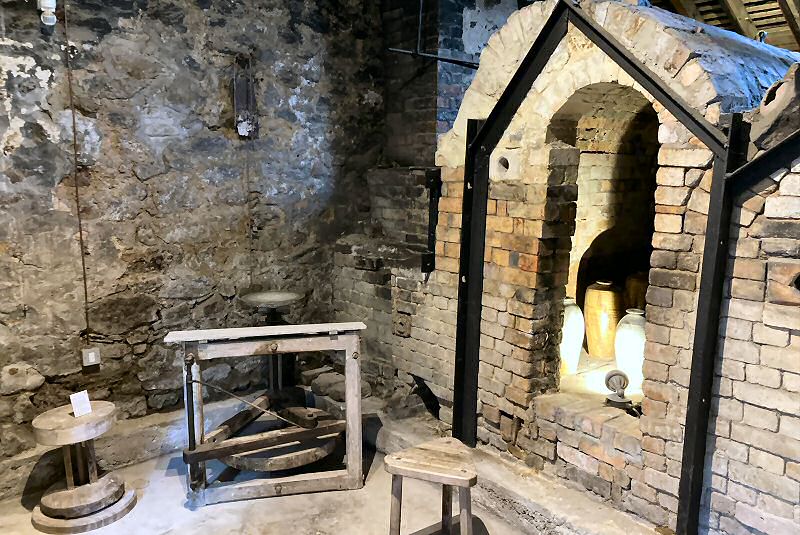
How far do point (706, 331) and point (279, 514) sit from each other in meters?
2.26

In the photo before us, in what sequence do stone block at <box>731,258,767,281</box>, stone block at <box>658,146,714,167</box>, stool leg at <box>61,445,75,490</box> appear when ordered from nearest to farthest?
stone block at <box>731,258,767,281</box> < stone block at <box>658,146,714,167</box> < stool leg at <box>61,445,75,490</box>

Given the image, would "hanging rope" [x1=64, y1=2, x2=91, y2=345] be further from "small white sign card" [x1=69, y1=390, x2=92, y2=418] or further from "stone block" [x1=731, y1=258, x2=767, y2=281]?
"stone block" [x1=731, y1=258, x2=767, y2=281]

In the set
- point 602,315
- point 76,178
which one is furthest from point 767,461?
point 76,178

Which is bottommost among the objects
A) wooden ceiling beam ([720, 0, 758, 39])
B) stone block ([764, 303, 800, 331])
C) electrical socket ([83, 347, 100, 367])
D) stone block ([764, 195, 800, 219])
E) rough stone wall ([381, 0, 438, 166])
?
electrical socket ([83, 347, 100, 367])

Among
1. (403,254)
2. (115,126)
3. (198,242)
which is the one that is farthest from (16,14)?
(403,254)

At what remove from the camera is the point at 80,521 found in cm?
300

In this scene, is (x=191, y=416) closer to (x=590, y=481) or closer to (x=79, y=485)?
(x=79, y=485)

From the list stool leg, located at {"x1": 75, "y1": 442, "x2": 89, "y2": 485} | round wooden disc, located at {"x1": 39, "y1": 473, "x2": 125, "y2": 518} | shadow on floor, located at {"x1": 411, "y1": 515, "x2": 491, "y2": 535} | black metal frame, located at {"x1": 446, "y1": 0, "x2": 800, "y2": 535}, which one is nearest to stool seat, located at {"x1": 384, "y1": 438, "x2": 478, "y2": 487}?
shadow on floor, located at {"x1": 411, "y1": 515, "x2": 491, "y2": 535}

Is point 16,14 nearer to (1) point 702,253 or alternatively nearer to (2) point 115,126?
(2) point 115,126

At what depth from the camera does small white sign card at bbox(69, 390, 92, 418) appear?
10.3ft

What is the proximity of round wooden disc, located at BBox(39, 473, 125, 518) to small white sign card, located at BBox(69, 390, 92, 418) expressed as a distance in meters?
0.38

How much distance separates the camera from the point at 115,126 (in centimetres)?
353

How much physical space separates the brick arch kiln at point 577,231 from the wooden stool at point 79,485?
6.00 feet

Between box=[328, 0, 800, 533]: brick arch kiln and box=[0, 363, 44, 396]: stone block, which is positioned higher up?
box=[328, 0, 800, 533]: brick arch kiln
